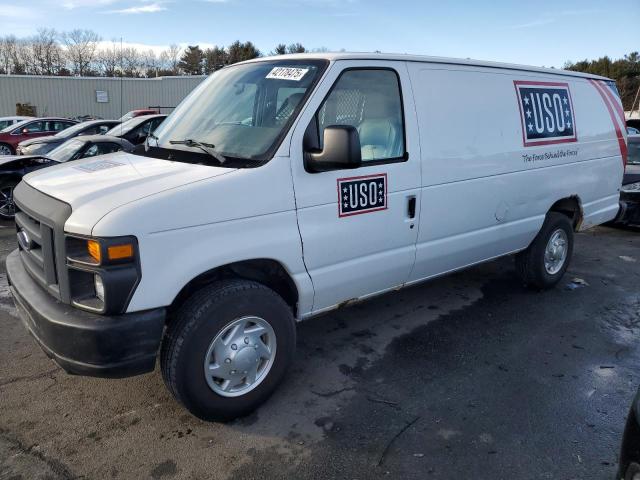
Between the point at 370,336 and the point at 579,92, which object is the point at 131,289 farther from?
the point at 579,92

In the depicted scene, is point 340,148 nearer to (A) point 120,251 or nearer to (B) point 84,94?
(A) point 120,251

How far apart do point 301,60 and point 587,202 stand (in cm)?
375

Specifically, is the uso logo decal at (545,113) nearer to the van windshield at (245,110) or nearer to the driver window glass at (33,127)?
the van windshield at (245,110)

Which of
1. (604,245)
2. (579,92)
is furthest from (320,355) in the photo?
Answer: (604,245)

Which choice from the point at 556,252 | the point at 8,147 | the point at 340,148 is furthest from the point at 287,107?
the point at 8,147

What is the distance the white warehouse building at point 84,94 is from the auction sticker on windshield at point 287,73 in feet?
93.8

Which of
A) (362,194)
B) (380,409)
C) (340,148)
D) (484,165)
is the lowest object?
(380,409)

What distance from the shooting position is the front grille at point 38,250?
2789 millimetres

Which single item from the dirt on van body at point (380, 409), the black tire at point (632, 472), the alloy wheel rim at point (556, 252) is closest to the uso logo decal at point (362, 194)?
the dirt on van body at point (380, 409)

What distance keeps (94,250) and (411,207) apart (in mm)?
2176

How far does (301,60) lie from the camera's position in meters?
3.60

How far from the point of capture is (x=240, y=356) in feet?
10.2

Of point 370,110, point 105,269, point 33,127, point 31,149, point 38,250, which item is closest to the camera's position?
point 105,269

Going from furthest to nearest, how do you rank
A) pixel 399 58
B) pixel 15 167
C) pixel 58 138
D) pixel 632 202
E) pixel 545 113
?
1. pixel 58 138
2. pixel 15 167
3. pixel 632 202
4. pixel 545 113
5. pixel 399 58
